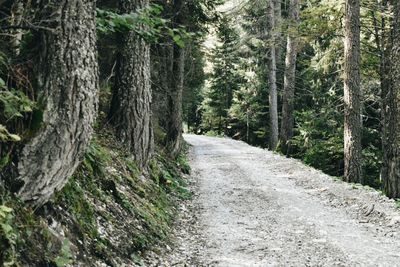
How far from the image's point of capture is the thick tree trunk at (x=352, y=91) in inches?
481

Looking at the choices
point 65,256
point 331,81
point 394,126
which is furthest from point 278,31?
point 65,256

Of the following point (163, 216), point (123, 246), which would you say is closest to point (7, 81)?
point (123, 246)

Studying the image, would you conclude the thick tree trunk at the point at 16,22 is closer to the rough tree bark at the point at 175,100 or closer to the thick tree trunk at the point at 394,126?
the thick tree trunk at the point at 394,126

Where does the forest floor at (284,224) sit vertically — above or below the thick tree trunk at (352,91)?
below

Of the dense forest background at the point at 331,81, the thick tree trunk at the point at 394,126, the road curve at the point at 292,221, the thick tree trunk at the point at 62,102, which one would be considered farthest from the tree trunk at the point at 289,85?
the thick tree trunk at the point at 62,102

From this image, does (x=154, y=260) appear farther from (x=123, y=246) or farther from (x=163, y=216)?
(x=163, y=216)

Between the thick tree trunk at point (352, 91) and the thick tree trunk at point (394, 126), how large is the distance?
1.94 m

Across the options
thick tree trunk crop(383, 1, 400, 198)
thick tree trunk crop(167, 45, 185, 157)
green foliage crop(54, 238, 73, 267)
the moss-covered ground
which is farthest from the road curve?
green foliage crop(54, 238, 73, 267)

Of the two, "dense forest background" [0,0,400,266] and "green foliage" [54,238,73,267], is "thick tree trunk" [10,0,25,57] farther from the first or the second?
"green foliage" [54,238,73,267]

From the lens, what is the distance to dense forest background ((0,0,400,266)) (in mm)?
4059

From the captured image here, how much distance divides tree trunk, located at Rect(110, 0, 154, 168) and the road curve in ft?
7.49

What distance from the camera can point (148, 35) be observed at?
18.8 ft

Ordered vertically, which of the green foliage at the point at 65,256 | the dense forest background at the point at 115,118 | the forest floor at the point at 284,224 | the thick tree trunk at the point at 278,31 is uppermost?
the thick tree trunk at the point at 278,31

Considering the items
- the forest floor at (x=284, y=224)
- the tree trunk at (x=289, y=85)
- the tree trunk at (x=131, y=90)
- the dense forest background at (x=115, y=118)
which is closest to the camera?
the dense forest background at (x=115, y=118)
